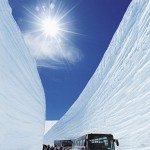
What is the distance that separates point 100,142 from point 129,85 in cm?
2763

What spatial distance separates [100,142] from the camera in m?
22.9

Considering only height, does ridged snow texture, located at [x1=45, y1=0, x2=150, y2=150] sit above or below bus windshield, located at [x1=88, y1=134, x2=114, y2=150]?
above

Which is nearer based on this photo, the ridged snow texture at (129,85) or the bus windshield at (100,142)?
the bus windshield at (100,142)

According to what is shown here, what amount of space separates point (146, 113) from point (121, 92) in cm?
1696

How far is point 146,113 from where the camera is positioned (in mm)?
35281

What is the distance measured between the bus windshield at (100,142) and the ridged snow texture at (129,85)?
619 centimetres

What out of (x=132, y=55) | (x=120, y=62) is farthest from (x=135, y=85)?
(x=120, y=62)

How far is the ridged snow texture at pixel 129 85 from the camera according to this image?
35.5 metres

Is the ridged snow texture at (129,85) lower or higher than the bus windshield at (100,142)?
higher

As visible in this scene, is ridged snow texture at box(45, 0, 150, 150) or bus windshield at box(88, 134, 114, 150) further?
ridged snow texture at box(45, 0, 150, 150)

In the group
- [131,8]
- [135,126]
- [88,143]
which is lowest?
[88,143]

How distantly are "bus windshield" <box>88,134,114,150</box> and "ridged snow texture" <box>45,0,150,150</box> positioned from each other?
6.19 m

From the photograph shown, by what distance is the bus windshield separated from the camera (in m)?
22.4

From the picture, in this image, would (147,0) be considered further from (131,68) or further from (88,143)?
(88,143)
